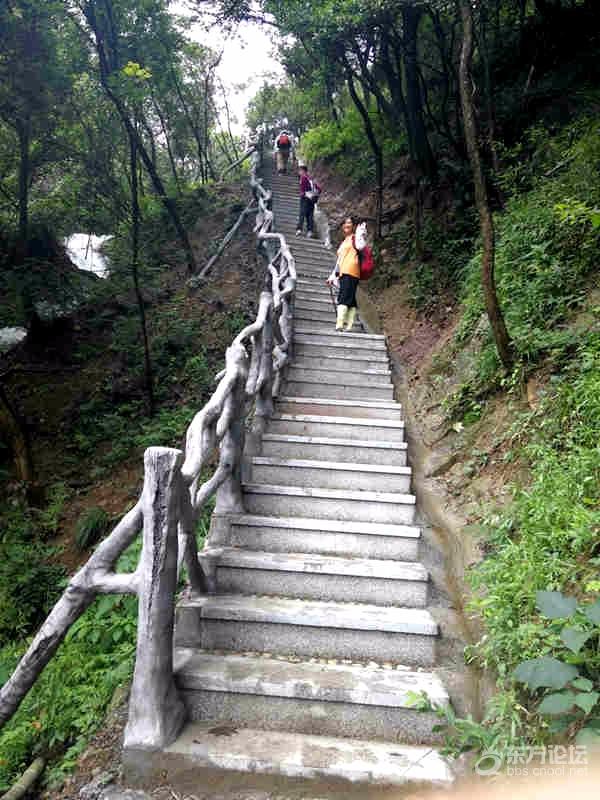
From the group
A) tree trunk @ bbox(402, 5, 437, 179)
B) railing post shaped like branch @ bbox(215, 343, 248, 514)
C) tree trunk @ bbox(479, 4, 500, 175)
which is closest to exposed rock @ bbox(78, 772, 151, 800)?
railing post shaped like branch @ bbox(215, 343, 248, 514)

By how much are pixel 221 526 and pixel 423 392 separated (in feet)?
12.3

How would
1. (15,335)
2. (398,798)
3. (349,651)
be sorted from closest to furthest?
1. (398,798)
2. (349,651)
3. (15,335)

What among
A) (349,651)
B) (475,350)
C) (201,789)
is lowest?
(201,789)

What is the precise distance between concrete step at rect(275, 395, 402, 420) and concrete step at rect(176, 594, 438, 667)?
2640mm

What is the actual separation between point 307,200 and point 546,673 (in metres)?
11.4

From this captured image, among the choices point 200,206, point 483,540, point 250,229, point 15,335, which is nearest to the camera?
point 483,540

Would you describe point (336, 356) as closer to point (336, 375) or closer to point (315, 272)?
point (336, 375)

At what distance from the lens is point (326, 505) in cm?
406

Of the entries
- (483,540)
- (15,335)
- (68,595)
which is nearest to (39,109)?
(15,335)

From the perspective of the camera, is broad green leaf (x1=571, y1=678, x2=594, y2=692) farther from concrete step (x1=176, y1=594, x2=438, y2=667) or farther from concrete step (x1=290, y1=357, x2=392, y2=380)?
concrete step (x1=290, y1=357, x2=392, y2=380)

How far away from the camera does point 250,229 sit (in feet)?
47.2

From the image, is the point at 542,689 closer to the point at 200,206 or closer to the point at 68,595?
the point at 68,595

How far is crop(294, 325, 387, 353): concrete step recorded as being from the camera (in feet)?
22.7

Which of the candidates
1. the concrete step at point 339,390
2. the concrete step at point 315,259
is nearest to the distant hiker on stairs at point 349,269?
the concrete step at point 339,390
